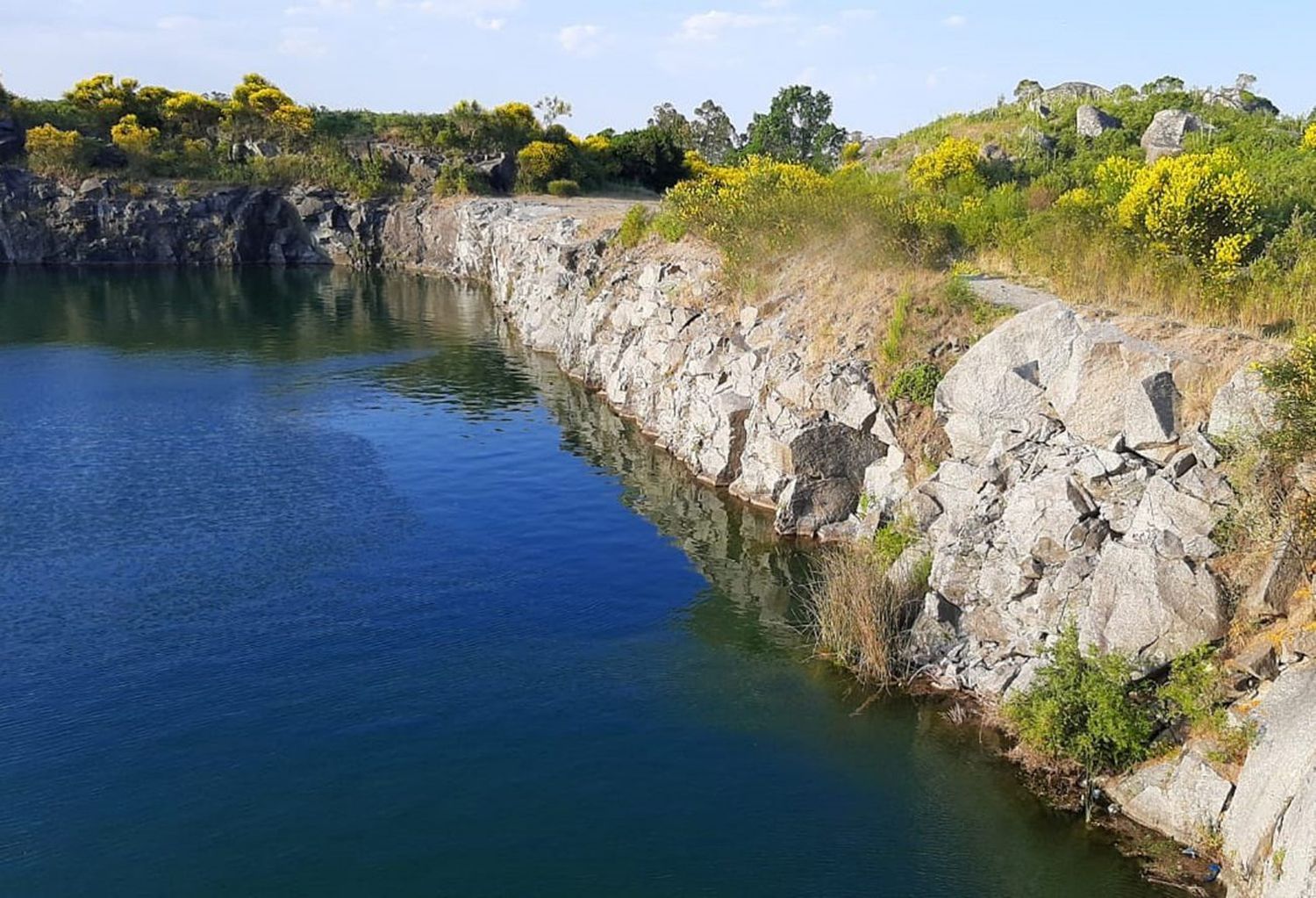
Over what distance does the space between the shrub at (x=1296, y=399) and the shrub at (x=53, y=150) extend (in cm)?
8669

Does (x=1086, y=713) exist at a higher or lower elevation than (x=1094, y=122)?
lower

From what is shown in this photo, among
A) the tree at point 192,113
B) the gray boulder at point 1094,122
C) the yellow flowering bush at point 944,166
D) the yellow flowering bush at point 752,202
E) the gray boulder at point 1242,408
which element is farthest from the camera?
the tree at point 192,113

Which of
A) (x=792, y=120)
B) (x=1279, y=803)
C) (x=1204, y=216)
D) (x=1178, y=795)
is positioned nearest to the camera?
(x=1279, y=803)

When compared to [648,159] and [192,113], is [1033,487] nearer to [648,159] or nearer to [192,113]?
[648,159]

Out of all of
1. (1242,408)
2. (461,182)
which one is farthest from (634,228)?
(461,182)

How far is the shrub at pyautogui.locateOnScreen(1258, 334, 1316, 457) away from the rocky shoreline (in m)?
0.60

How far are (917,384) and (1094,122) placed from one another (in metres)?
22.0

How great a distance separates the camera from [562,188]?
79750 millimetres

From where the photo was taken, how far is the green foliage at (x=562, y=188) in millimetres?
79688

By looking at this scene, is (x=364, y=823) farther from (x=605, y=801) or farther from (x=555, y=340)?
(x=555, y=340)

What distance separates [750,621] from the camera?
819 inches

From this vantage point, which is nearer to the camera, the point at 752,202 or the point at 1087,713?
the point at 1087,713

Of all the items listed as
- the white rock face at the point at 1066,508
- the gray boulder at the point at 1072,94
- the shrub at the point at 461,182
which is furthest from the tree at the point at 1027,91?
the shrub at the point at 461,182

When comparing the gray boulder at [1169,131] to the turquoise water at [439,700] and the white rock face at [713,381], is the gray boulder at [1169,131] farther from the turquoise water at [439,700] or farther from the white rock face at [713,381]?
the turquoise water at [439,700]
